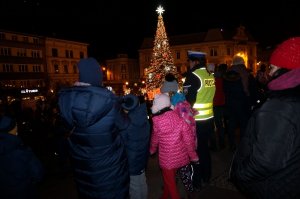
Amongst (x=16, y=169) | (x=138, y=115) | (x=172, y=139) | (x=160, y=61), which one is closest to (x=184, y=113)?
(x=172, y=139)

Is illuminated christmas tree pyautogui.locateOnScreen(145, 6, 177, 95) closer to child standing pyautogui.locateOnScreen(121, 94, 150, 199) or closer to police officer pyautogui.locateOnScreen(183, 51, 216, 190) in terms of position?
police officer pyautogui.locateOnScreen(183, 51, 216, 190)

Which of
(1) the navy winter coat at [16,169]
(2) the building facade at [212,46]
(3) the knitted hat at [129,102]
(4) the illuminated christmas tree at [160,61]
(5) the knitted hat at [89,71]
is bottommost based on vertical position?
(1) the navy winter coat at [16,169]

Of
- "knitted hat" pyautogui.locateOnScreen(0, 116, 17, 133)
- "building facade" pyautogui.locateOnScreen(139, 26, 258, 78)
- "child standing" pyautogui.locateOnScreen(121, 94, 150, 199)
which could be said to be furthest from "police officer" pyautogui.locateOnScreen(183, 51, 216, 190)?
"building facade" pyautogui.locateOnScreen(139, 26, 258, 78)

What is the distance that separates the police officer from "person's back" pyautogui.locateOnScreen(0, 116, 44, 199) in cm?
257

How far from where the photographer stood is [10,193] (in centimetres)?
338

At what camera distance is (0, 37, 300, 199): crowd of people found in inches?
77.4


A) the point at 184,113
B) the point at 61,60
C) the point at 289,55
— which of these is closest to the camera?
the point at 289,55

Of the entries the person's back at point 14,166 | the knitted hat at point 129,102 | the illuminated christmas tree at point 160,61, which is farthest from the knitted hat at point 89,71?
the illuminated christmas tree at point 160,61

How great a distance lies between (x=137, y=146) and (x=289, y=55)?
219 cm

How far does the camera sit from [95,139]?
2729mm

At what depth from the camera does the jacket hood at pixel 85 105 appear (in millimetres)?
2656

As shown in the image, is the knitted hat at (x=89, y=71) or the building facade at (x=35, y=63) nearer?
the knitted hat at (x=89, y=71)

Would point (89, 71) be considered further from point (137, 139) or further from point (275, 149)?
point (275, 149)

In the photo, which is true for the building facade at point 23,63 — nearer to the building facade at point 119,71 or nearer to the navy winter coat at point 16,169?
the building facade at point 119,71
